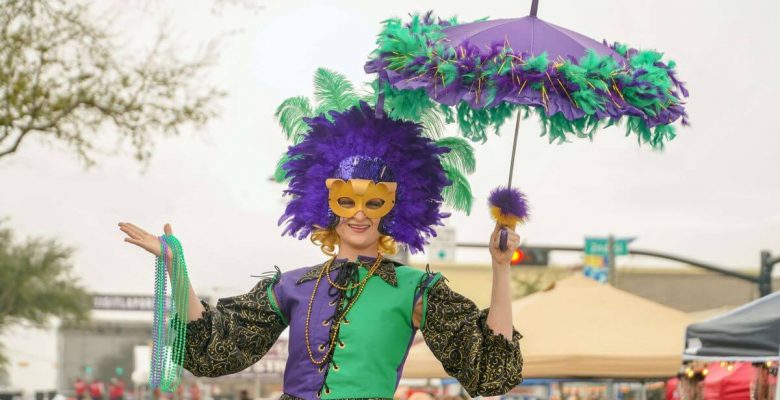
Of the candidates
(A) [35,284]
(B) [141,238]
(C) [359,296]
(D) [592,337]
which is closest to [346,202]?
(C) [359,296]

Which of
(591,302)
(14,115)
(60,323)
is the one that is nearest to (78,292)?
(60,323)

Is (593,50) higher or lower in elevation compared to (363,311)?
higher

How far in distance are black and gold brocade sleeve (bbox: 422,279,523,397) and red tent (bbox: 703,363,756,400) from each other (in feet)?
32.1

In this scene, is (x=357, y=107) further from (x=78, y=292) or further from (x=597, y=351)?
(x=78, y=292)

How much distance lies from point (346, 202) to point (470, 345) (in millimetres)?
675

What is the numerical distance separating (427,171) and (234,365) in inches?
38.5

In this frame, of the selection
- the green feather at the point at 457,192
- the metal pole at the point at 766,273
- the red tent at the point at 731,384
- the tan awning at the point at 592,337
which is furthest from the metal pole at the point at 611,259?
the green feather at the point at 457,192

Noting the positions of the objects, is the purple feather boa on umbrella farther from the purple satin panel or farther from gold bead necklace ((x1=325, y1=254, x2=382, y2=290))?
the purple satin panel

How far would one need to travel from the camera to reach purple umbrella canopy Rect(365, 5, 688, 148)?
14.3 feet

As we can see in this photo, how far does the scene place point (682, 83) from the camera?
4.72 m

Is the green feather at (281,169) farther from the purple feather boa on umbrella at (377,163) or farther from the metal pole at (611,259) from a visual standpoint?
the metal pole at (611,259)

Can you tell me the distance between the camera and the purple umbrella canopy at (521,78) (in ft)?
14.3

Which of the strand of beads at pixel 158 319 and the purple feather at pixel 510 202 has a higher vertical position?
the purple feather at pixel 510 202

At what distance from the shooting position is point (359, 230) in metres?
4.94
